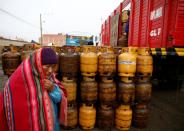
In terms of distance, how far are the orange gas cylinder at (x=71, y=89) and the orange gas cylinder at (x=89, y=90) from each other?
0.13 metres

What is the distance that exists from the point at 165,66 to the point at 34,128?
5.82m

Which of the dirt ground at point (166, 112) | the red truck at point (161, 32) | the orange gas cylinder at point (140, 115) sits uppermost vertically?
the red truck at point (161, 32)

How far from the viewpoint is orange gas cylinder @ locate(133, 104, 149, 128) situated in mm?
3973

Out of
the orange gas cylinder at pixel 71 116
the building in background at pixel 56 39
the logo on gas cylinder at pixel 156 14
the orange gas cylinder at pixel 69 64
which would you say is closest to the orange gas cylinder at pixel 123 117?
the orange gas cylinder at pixel 71 116

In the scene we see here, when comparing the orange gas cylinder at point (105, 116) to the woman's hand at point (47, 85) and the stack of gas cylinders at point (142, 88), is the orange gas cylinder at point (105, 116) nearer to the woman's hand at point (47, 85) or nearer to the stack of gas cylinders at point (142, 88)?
the stack of gas cylinders at point (142, 88)

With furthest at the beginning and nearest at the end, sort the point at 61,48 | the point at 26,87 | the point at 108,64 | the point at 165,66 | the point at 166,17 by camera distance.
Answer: the point at 165,66
the point at 166,17
the point at 61,48
the point at 108,64
the point at 26,87

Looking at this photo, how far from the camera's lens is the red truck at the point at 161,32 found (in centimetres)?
452

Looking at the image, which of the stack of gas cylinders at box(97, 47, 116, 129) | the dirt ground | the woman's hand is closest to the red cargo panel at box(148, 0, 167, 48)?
the dirt ground

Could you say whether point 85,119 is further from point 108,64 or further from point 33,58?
point 33,58

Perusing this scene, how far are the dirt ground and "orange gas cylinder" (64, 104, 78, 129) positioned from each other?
158 mm

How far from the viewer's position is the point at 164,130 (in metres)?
3.92

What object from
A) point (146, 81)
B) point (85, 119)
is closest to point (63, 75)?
point (85, 119)

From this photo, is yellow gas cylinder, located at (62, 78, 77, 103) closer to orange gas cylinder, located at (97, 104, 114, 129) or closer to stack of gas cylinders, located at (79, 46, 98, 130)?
stack of gas cylinders, located at (79, 46, 98, 130)

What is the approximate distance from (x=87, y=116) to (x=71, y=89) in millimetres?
602
